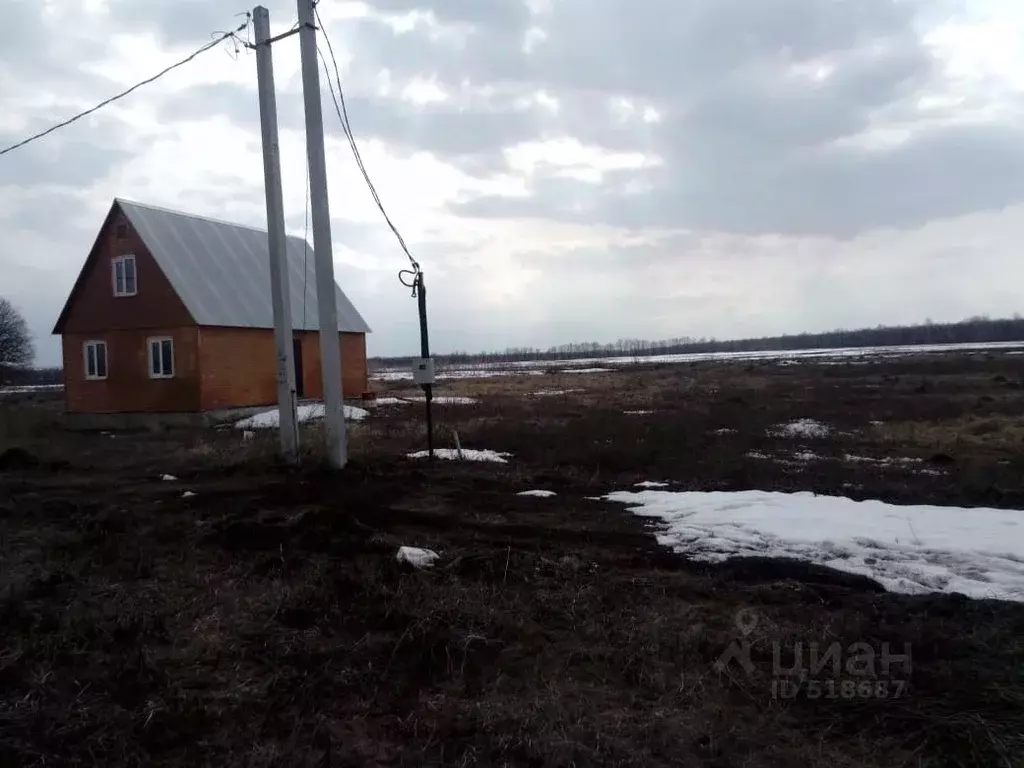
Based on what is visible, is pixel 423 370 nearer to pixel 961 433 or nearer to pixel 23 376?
pixel 961 433

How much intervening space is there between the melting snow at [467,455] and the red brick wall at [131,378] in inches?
425

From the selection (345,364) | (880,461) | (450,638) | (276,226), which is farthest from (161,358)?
(450,638)

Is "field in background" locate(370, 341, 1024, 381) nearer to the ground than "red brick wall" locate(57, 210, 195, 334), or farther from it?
nearer to the ground

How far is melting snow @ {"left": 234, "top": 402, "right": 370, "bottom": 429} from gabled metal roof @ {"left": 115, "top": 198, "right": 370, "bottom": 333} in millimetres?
2869

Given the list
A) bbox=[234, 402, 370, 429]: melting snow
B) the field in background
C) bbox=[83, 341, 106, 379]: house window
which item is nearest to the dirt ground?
bbox=[234, 402, 370, 429]: melting snow

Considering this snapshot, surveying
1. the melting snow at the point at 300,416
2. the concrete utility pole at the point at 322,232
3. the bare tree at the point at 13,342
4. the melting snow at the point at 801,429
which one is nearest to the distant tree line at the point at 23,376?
the bare tree at the point at 13,342

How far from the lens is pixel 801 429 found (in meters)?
17.2

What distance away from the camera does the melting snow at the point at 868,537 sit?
5.78 metres

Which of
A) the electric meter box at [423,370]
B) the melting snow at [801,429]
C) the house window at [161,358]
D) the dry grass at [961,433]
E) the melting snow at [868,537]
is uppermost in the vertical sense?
the house window at [161,358]

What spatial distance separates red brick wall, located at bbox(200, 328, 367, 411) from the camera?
21297 mm

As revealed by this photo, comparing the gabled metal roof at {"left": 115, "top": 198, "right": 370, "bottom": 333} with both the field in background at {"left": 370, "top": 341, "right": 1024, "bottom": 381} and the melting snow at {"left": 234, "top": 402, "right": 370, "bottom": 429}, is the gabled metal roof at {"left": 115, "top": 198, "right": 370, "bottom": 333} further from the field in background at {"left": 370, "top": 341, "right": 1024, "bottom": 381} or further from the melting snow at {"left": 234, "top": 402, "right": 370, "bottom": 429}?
the field in background at {"left": 370, "top": 341, "right": 1024, "bottom": 381}

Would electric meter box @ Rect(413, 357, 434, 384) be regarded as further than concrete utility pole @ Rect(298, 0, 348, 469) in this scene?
Yes

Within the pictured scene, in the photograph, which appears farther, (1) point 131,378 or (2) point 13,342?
(2) point 13,342

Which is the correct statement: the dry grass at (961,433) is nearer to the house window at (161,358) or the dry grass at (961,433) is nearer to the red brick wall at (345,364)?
the red brick wall at (345,364)
